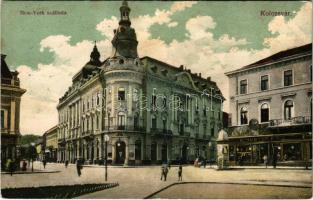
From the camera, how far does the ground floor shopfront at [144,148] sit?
10.8m

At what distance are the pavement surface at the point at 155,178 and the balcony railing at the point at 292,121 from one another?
87 centimetres

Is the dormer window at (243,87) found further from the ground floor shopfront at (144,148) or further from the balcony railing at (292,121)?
the ground floor shopfront at (144,148)

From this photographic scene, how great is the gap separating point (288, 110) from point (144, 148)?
292 cm

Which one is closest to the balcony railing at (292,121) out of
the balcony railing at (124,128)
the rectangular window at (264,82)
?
the rectangular window at (264,82)

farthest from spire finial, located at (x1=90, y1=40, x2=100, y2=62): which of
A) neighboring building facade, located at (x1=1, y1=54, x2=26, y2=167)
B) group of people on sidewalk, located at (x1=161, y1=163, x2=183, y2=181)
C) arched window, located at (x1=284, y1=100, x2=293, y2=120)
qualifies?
arched window, located at (x1=284, y1=100, x2=293, y2=120)

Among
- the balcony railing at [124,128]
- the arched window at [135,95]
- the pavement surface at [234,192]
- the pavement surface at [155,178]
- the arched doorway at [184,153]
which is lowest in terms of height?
the pavement surface at [234,192]

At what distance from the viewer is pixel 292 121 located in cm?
1059

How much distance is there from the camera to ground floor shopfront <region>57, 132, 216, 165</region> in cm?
1080

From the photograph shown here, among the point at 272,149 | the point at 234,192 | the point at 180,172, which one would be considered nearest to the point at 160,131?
the point at 180,172

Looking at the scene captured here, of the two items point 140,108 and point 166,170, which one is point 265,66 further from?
point 166,170

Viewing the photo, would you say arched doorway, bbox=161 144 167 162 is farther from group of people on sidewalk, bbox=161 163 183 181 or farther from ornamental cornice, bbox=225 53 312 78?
ornamental cornice, bbox=225 53 312 78

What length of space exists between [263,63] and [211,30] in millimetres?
1248

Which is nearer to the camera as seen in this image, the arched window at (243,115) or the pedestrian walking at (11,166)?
the pedestrian walking at (11,166)

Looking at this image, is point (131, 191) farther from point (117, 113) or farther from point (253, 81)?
point (253, 81)
